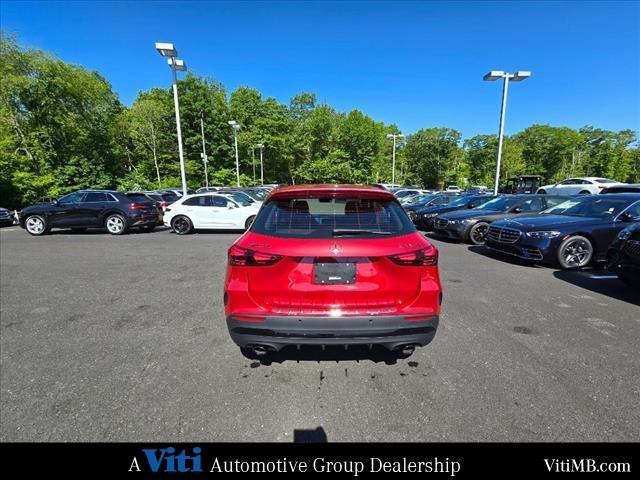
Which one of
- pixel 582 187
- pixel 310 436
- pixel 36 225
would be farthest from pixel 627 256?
pixel 582 187

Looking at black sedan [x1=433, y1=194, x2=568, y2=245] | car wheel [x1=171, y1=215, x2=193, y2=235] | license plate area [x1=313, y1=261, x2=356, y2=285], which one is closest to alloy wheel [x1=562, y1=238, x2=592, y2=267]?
black sedan [x1=433, y1=194, x2=568, y2=245]

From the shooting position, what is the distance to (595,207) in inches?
269

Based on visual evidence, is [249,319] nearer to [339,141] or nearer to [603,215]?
[603,215]

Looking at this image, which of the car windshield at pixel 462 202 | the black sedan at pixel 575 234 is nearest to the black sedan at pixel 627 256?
the black sedan at pixel 575 234

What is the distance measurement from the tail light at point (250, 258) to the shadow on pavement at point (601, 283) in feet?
18.3

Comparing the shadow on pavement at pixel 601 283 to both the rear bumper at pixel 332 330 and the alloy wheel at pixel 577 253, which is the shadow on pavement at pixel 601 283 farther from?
the rear bumper at pixel 332 330

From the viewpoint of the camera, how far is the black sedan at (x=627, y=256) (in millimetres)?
4457

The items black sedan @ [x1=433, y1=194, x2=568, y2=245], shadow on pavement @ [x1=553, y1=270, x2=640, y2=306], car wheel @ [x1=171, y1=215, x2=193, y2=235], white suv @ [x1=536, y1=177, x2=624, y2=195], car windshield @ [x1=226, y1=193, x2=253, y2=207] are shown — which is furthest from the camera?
white suv @ [x1=536, y1=177, x2=624, y2=195]

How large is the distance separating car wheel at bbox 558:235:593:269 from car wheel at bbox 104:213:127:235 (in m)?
14.0

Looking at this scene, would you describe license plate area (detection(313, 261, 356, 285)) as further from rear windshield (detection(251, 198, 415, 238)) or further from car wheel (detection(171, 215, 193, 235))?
car wheel (detection(171, 215, 193, 235))

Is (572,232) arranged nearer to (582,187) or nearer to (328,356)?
(328,356)

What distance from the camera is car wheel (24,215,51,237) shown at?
1177 cm

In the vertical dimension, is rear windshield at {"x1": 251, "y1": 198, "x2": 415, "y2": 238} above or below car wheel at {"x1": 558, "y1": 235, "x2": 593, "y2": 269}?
above

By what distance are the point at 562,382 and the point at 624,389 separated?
0.44 metres
